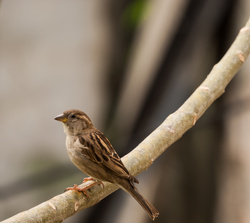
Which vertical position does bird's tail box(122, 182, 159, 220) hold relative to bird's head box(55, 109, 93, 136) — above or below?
below

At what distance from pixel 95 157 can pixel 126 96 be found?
2932 mm

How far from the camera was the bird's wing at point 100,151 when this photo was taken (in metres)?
2.44

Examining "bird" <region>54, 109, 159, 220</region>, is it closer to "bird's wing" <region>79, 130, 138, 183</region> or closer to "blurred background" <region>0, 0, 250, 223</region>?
"bird's wing" <region>79, 130, 138, 183</region>

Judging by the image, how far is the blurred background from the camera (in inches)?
179

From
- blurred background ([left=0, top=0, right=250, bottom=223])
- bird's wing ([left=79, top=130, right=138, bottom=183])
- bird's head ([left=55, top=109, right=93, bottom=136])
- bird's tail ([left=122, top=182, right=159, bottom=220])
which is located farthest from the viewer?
blurred background ([left=0, top=0, right=250, bottom=223])

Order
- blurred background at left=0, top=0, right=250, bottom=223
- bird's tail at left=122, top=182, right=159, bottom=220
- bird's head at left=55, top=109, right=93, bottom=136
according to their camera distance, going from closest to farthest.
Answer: bird's tail at left=122, top=182, right=159, bottom=220 < bird's head at left=55, top=109, right=93, bottom=136 < blurred background at left=0, top=0, right=250, bottom=223

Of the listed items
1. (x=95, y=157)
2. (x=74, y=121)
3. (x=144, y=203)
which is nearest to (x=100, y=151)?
(x=95, y=157)

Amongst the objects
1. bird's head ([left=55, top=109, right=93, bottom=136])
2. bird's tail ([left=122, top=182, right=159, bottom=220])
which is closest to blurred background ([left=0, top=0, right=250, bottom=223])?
bird's head ([left=55, top=109, right=93, bottom=136])

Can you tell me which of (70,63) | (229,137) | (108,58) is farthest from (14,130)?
(229,137)

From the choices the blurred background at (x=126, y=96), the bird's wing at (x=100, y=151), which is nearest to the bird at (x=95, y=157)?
the bird's wing at (x=100, y=151)

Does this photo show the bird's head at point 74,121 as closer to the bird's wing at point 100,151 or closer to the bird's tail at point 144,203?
the bird's wing at point 100,151

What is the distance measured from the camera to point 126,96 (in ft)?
18.2

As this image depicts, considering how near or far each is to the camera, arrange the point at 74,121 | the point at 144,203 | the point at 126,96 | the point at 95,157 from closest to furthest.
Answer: the point at 144,203 → the point at 95,157 → the point at 74,121 → the point at 126,96

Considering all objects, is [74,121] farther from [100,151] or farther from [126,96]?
[126,96]
